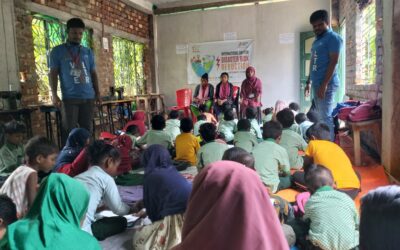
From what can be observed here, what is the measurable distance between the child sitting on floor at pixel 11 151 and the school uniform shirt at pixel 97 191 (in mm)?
1419

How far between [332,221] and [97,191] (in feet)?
4.12

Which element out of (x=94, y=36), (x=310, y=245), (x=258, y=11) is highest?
(x=258, y=11)

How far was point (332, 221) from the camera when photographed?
1620 mm

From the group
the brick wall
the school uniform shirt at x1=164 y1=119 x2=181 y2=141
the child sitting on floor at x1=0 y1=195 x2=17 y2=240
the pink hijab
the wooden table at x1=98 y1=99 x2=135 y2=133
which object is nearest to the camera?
the pink hijab

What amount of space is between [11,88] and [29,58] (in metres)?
0.57

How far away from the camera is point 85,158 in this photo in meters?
2.36

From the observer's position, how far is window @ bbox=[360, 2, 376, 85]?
4.08 metres

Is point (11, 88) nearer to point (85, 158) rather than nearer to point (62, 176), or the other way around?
point (85, 158)

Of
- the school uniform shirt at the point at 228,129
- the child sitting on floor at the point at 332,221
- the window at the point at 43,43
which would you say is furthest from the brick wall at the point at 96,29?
the child sitting on floor at the point at 332,221

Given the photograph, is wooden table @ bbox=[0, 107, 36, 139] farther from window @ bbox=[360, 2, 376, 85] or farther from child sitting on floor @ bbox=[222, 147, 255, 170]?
window @ bbox=[360, 2, 376, 85]

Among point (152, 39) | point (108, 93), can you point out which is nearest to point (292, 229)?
point (108, 93)

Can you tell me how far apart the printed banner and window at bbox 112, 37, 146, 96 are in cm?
124

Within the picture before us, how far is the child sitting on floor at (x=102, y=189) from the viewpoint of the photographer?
190 cm

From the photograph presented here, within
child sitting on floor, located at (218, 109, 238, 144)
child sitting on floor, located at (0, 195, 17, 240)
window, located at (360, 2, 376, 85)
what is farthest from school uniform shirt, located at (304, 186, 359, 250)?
window, located at (360, 2, 376, 85)
